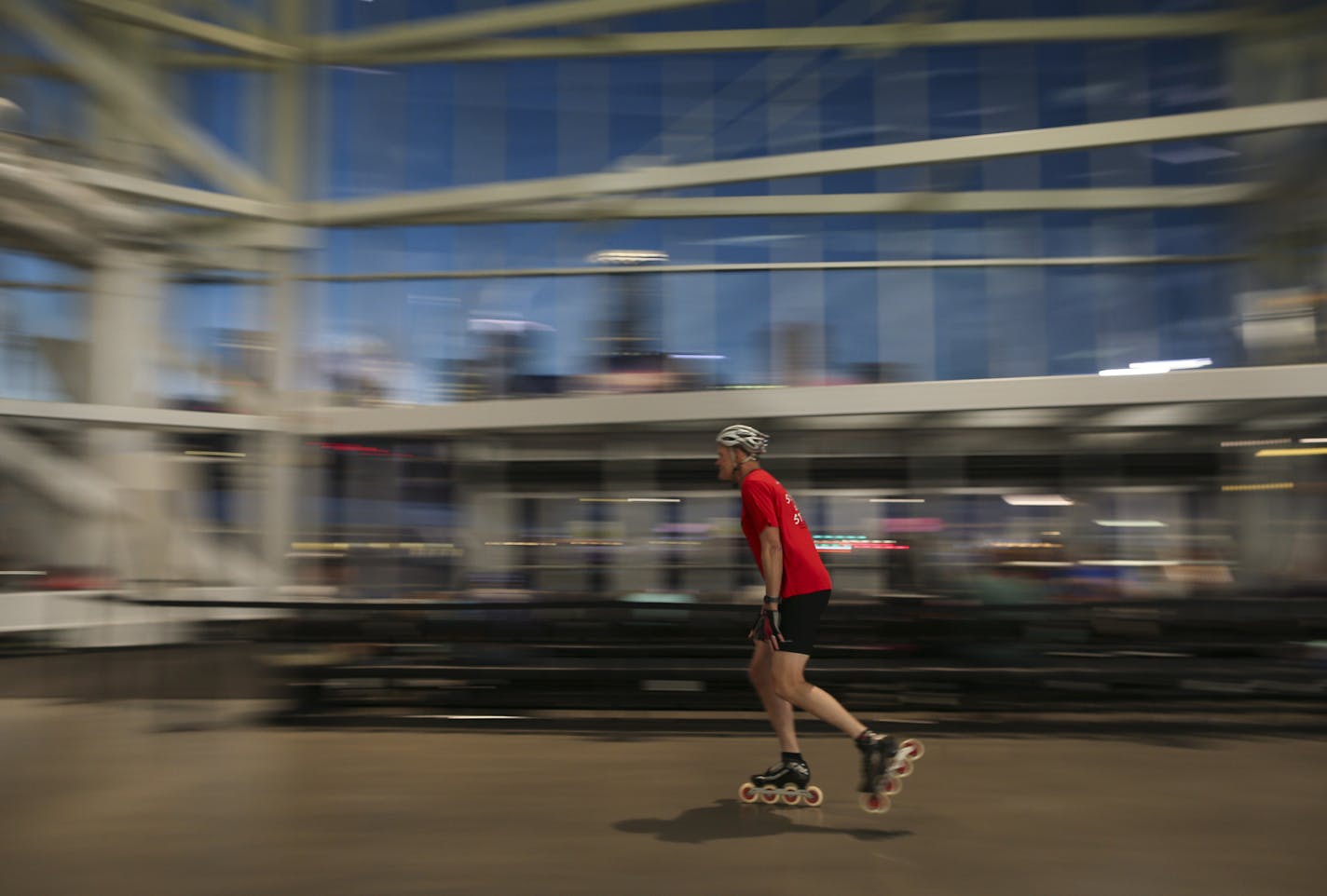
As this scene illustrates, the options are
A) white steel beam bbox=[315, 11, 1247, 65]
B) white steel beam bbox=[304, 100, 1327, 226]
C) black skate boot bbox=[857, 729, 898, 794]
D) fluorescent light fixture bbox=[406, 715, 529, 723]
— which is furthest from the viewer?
white steel beam bbox=[315, 11, 1247, 65]

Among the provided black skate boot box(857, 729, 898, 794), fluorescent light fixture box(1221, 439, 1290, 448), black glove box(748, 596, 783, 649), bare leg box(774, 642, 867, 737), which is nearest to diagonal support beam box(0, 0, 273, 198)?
fluorescent light fixture box(1221, 439, 1290, 448)

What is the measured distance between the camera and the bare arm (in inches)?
198

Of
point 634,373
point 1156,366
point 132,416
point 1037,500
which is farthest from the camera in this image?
point 132,416

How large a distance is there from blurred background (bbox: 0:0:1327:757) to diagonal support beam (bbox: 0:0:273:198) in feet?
0.22

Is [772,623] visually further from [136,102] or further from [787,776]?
[136,102]

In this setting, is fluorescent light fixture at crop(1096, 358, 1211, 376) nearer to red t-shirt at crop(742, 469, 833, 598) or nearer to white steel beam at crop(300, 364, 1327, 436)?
white steel beam at crop(300, 364, 1327, 436)

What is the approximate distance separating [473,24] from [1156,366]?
36.8ft

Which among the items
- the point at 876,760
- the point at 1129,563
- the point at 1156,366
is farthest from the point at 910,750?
the point at 1156,366

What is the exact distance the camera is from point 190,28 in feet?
55.6

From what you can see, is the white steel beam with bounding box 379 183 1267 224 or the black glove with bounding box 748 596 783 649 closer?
the black glove with bounding box 748 596 783 649

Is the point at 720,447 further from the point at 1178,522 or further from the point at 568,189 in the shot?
the point at 568,189

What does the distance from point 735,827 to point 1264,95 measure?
41.6 ft

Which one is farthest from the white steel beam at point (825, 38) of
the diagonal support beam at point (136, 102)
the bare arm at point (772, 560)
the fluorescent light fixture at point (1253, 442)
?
the bare arm at point (772, 560)

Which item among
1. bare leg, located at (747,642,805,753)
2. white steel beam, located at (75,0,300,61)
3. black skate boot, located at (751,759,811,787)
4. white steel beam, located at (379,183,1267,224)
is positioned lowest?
A: black skate boot, located at (751,759,811,787)
